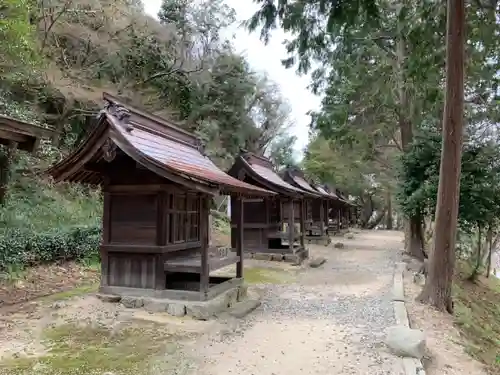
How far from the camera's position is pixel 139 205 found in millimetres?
7906

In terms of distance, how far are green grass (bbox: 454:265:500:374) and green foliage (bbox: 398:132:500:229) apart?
8.04 feet

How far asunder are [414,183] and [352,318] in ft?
23.8

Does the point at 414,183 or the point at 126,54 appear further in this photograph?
the point at 126,54

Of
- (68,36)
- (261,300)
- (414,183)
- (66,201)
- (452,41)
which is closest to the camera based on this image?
(452,41)

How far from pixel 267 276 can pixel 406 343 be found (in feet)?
23.4

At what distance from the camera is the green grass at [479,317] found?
7371 millimetres

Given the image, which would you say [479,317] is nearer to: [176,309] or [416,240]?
[416,240]

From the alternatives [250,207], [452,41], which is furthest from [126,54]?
[452,41]

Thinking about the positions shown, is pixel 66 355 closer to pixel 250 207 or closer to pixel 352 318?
pixel 352 318

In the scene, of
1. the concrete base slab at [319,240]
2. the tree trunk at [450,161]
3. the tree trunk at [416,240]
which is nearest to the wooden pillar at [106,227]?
the tree trunk at [450,161]

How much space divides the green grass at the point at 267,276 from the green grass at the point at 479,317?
4560mm

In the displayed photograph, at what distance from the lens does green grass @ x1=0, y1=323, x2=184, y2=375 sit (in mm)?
4840

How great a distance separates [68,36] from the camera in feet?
51.0

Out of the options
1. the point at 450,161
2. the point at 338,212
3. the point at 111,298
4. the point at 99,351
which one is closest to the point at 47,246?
the point at 111,298
